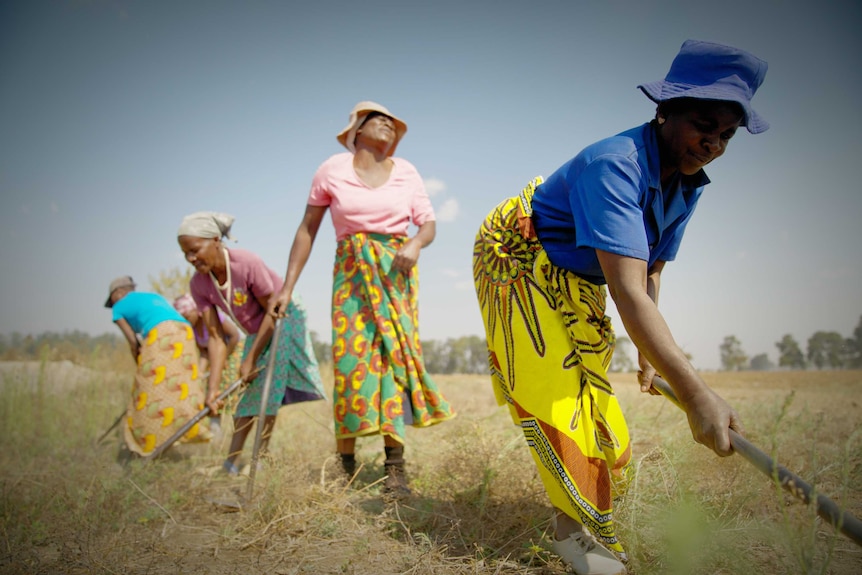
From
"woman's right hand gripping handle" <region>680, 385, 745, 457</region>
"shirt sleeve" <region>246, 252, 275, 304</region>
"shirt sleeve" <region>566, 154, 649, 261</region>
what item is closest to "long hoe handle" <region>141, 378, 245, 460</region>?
"shirt sleeve" <region>246, 252, 275, 304</region>

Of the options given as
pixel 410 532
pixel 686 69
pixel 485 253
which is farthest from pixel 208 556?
pixel 686 69

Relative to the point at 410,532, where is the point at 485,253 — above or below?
above

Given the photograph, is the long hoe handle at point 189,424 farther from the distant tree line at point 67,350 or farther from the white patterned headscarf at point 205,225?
the distant tree line at point 67,350

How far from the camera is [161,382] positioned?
3988mm

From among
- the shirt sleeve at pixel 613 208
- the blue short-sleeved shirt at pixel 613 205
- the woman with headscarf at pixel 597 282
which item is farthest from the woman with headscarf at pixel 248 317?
the shirt sleeve at pixel 613 208

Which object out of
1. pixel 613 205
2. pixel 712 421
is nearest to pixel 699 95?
pixel 613 205

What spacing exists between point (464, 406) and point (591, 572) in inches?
164

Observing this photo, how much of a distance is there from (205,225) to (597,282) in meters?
2.64

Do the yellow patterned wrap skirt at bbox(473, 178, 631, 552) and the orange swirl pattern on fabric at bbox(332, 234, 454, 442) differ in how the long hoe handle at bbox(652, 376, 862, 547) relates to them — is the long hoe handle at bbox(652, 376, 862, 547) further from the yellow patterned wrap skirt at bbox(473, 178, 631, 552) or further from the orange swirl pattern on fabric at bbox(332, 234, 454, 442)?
the orange swirl pattern on fabric at bbox(332, 234, 454, 442)

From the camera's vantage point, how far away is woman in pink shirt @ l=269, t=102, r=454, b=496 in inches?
115

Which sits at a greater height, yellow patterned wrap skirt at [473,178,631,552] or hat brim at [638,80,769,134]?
→ hat brim at [638,80,769,134]

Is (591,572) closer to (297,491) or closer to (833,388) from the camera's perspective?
(297,491)

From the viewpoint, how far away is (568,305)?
1902 mm

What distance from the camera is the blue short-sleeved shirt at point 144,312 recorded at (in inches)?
171
